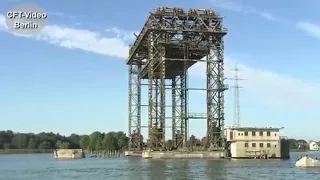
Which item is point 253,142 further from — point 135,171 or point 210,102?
point 135,171

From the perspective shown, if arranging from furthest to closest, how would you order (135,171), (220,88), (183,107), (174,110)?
(174,110) → (183,107) → (220,88) → (135,171)

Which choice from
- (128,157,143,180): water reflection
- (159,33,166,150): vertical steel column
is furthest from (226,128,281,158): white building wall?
(128,157,143,180): water reflection

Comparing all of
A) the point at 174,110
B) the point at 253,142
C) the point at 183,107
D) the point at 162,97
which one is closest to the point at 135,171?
the point at 162,97

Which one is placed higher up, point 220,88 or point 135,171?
point 220,88

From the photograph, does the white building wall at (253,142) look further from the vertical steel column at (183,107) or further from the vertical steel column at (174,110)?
the vertical steel column at (174,110)

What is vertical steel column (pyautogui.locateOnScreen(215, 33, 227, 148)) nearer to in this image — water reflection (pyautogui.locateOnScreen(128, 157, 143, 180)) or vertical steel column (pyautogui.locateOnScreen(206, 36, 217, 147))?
vertical steel column (pyautogui.locateOnScreen(206, 36, 217, 147))

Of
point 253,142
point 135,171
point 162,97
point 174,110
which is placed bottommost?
point 135,171

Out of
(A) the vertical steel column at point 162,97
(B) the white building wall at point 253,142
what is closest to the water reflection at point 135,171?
(A) the vertical steel column at point 162,97

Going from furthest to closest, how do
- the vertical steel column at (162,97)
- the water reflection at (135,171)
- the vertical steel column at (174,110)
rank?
the vertical steel column at (174,110)
the vertical steel column at (162,97)
the water reflection at (135,171)

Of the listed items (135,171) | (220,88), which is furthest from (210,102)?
(135,171)

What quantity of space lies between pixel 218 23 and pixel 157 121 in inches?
842

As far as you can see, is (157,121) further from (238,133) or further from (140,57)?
(140,57)

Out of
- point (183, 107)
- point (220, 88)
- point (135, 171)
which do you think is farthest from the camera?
point (183, 107)

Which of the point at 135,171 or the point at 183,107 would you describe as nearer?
the point at 135,171
